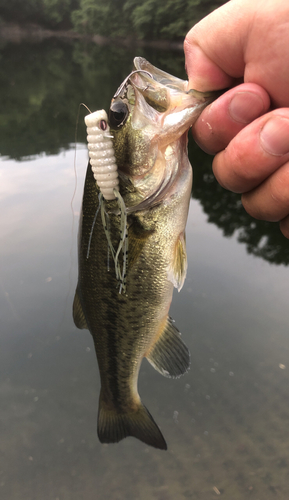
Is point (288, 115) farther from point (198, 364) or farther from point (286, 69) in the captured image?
point (198, 364)

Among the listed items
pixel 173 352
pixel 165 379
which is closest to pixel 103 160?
pixel 173 352

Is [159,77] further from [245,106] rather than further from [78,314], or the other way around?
[78,314]

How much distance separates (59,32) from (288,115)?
74356mm

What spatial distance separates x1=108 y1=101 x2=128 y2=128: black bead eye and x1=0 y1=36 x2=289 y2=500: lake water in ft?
5.19

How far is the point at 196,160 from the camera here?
9.28 metres

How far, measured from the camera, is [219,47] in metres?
1.34

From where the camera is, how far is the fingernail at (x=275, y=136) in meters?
1.28

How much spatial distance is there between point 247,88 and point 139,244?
877 millimetres

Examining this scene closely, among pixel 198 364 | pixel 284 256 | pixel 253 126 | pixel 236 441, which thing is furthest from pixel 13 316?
pixel 284 256

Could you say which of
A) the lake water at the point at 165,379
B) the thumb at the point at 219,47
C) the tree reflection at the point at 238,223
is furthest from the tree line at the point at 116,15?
the thumb at the point at 219,47

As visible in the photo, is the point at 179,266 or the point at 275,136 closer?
the point at 275,136

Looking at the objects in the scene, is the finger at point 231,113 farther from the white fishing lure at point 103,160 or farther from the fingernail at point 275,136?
the white fishing lure at point 103,160

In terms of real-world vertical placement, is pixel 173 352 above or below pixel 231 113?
below

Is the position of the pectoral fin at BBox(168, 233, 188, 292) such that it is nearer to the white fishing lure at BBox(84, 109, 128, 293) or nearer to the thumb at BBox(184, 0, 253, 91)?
the white fishing lure at BBox(84, 109, 128, 293)
